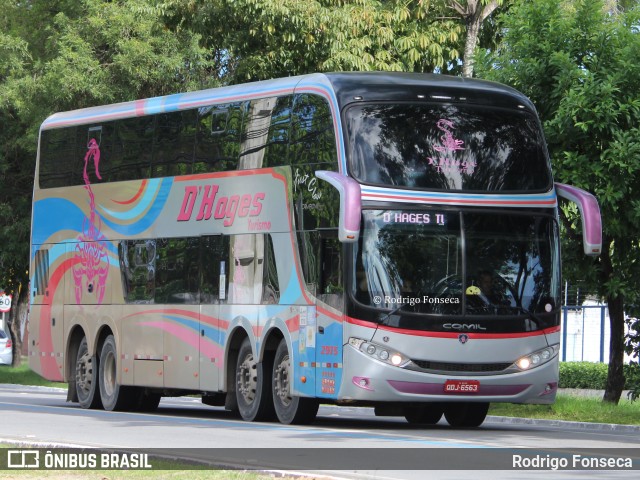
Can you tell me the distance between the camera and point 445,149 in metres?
20.0

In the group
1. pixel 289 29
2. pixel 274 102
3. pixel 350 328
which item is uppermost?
pixel 289 29

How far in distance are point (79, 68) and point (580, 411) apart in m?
17.6

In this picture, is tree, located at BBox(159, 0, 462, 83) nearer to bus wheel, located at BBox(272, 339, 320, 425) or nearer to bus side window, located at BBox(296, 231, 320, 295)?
bus side window, located at BBox(296, 231, 320, 295)

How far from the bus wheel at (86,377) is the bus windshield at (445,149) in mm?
8445

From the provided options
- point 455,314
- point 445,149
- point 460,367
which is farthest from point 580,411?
point 445,149

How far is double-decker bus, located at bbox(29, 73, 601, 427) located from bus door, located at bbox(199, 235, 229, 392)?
4cm

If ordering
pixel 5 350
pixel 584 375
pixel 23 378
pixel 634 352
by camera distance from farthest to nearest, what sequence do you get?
pixel 5 350 → pixel 23 378 → pixel 584 375 → pixel 634 352

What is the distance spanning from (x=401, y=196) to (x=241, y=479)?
25.4 ft

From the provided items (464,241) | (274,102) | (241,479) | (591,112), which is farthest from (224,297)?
(241,479)

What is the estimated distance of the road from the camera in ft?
45.3

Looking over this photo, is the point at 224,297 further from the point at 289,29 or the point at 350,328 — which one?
the point at 289,29

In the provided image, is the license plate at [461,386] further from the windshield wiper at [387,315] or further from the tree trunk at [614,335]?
the tree trunk at [614,335]

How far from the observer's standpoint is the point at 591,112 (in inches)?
923

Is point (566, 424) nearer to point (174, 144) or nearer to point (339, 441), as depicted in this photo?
point (174, 144)
